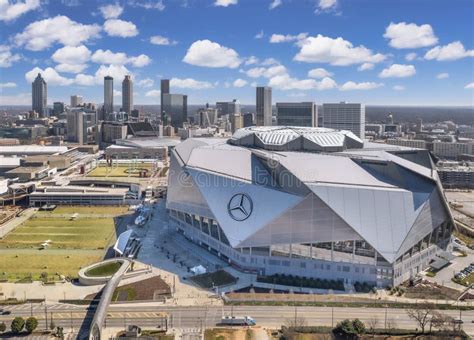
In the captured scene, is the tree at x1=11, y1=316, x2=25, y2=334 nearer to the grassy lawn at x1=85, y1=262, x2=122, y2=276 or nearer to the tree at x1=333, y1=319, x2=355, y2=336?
the grassy lawn at x1=85, y1=262, x2=122, y2=276

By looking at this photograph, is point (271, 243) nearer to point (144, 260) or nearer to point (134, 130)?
point (144, 260)

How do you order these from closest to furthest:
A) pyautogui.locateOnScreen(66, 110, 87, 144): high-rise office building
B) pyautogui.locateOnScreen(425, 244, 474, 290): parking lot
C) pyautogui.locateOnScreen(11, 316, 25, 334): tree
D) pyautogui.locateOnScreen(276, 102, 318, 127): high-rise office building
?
1. pyautogui.locateOnScreen(11, 316, 25, 334): tree
2. pyautogui.locateOnScreen(425, 244, 474, 290): parking lot
3. pyautogui.locateOnScreen(276, 102, 318, 127): high-rise office building
4. pyautogui.locateOnScreen(66, 110, 87, 144): high-rise office building

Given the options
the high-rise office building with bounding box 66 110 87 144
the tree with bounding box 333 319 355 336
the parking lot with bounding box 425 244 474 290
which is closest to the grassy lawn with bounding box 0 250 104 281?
the tree with bounding box 333 319 355 336

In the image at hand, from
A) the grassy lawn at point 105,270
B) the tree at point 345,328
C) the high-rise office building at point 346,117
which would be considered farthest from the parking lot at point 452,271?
the high-rise office building at point 346,117

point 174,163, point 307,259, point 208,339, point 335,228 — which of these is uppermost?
point 174,163

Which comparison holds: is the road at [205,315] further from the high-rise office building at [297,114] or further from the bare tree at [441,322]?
the high-rise office building at [297,114]

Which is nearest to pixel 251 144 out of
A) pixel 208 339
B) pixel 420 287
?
pixel 420 287
